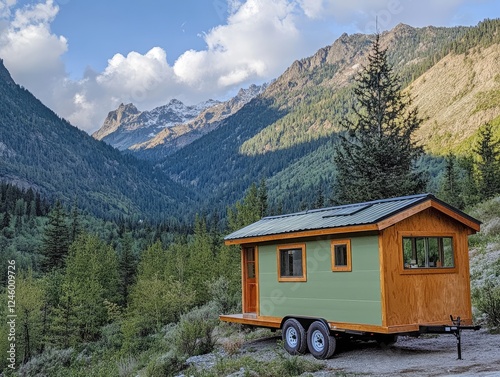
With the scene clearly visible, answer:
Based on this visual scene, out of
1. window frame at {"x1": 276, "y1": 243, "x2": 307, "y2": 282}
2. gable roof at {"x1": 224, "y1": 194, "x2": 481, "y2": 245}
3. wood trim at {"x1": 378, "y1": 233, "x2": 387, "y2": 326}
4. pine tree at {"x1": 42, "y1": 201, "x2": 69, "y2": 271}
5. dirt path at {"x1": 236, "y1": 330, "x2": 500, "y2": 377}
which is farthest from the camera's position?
pine tree at {"x1": 42, "y1": 201, "x2": 69, "y2": 271}

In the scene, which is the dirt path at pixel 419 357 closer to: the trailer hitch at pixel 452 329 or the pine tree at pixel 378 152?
the trailer hitch at pixel 452 329

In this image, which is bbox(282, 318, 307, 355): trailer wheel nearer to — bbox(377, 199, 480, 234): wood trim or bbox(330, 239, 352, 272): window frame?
bbox(330, 239, 352, 272): window frame

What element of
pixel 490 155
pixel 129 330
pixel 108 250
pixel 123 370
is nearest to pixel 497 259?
pixel 123 370

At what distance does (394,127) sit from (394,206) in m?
18.3

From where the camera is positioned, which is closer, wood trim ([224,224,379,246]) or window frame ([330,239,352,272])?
wood trim ([224,224,379,246])

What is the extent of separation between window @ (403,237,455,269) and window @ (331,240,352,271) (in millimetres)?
1308

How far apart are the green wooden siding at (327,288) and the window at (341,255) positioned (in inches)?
5.0

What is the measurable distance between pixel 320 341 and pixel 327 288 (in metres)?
1.34

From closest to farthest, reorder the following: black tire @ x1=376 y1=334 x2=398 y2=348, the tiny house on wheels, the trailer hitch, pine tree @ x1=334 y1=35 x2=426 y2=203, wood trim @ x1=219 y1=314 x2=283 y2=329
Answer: the trailer hitch
the tiny house on wheels
black tire @ x1=376 y1=334 x2=398 y2=348
wood trim @ x1=219 y1=314 x2=283 y2=329
pine tree @ x1=334 y1=35 x2=426 y2=203

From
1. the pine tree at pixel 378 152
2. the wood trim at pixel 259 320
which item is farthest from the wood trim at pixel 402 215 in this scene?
the pine tree at pixel 378 152

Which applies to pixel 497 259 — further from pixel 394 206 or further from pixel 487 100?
pixel 487 100

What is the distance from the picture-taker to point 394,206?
43.8 feet

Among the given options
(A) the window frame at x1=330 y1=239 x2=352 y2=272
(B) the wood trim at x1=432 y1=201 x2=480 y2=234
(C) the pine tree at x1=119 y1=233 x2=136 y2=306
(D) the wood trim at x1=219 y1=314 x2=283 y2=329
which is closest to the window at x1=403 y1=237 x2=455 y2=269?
(B) the wood trim at x1=432 y1=201 x2=480 y2=234

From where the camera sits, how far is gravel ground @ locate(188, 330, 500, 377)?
10539 millimetres
